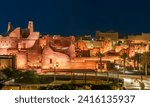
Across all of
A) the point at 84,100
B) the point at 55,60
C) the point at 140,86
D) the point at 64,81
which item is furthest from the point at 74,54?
the point at 84,100

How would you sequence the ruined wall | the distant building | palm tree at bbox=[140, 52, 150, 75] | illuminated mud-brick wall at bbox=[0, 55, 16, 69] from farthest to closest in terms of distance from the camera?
1. the distant building
2. the ruined wall
3. illuminated mud-brick wall at bbox=[0, 55, 16, 69]
4. palm tree at bbox=[140, 52, 150, 75]

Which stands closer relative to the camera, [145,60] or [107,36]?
[145,60]

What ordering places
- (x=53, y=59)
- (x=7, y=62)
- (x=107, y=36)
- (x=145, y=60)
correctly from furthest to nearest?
(x=107, y=36) < (x=53, y=59) < (x=7, y=62) < (x=145, y=60)

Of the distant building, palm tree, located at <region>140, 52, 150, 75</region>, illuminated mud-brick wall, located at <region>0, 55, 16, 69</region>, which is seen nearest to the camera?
palm tree, located at <region>140, 52, 150, 75</region>

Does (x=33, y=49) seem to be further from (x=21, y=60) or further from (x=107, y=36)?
(x=107, y=36)

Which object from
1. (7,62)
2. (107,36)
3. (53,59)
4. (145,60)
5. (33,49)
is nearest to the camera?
(145,60)

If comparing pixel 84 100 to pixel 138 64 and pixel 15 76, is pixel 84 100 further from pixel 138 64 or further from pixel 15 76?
pixel 138 64

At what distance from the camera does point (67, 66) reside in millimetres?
6297

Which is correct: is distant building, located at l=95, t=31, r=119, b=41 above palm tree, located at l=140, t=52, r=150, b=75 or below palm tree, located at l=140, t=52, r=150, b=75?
above

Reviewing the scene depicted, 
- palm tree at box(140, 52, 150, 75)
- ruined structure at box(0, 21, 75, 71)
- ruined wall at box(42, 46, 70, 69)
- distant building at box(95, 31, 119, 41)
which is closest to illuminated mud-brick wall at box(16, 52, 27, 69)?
ruined structure at box(0, 21, 75, 71)

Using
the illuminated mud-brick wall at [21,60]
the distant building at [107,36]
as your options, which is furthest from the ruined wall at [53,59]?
the distant building at [107,36]

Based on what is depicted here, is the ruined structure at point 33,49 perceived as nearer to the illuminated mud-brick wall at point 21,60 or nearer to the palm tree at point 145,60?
the illuminated mud-brick wall at point 21,60

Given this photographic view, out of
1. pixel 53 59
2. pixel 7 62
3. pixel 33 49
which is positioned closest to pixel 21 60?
pixel 7 62

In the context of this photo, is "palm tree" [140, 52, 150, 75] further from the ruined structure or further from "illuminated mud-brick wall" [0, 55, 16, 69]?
"illuminated mud-brick wall" [0, 55, 16, 69]
